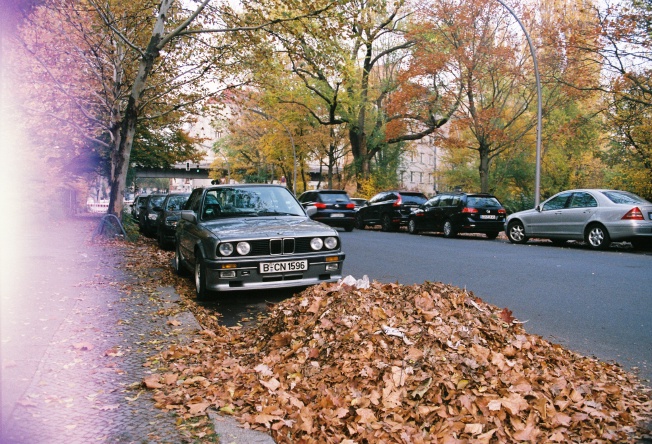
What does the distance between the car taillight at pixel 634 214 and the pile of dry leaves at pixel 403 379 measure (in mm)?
11249

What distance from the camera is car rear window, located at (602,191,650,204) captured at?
1482 cm

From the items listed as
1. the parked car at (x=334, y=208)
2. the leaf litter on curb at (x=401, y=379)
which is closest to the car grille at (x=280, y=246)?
the leaf litter on curb at (x=401, y=379)

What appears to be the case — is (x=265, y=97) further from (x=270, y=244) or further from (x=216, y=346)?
(x=216, y=346)

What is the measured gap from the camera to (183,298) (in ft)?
25.3

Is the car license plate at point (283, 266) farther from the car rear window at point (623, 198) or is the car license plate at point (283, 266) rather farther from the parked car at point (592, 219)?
the car rear window at point (623, 198)

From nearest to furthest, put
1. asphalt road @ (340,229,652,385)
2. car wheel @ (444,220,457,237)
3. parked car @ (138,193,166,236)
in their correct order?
asphalt road @ (340,229,652,385) < car wheel @ (444,220,457,237) < parked car @ (138,193,166,236)

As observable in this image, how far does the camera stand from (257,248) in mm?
7305

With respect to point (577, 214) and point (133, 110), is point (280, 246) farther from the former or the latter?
point (133, 110)

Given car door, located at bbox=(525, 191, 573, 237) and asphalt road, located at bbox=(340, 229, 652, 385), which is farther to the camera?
car door, located at bbox=(525, 191, 573, 237)

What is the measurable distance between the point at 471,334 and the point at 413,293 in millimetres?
870

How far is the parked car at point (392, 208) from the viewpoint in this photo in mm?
24734

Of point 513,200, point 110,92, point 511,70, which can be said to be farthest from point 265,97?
Result: point 513,200

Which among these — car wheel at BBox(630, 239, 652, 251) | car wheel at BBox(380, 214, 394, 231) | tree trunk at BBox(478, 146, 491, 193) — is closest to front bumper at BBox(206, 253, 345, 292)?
car wheel at BBox(630, 239, 652, 251)

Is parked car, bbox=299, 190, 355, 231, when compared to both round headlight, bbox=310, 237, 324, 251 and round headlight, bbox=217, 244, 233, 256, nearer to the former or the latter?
round headlight, bbox=310, 237, 324, 251
